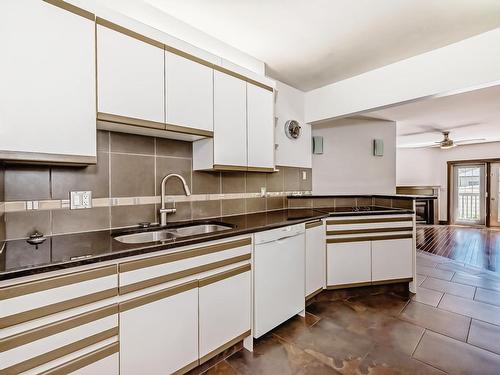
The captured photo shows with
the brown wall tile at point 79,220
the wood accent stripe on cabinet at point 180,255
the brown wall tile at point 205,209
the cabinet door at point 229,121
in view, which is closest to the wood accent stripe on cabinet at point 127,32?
the cabinet door at point 229,121

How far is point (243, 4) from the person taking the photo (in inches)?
70.7

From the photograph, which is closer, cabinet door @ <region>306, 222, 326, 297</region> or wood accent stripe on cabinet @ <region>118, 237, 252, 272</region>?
wood accent stripe on cabinet @ <region>118, 237, 252, 272</region>

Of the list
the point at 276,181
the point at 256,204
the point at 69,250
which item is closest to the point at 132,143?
the point at 69,250

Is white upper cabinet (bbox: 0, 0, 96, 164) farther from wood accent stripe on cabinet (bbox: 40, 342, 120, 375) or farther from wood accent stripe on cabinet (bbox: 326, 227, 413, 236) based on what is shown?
wood accent stripe on cabinet (bbox: 326, 227, 413, 236)

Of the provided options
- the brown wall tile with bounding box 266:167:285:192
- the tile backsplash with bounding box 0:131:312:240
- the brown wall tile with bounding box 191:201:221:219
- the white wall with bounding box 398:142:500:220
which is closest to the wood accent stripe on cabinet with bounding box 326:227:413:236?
the brown wall tile with bounding box 266:167:285:192

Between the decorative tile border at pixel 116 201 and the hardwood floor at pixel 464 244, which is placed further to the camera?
the hardwood floor at pixel 464 244

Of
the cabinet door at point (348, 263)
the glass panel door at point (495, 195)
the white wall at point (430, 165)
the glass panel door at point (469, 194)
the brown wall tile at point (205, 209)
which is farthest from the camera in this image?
the white wall at point (430, 165)

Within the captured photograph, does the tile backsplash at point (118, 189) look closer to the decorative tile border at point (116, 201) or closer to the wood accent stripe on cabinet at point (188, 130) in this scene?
the decorative tile border at point (116, 201)

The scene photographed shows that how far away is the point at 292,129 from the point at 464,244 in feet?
15.2

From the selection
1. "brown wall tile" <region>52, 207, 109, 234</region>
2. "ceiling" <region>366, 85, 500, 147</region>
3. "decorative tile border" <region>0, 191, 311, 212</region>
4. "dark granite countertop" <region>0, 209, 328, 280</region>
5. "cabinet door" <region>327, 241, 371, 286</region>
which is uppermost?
"ceiling" <region>366, 85, 500, 147</region>

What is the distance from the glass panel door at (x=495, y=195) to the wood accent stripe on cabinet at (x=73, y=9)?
943cm

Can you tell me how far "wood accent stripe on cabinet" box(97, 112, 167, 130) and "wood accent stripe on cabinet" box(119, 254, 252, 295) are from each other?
939 mm

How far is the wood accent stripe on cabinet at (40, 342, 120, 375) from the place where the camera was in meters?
1.04

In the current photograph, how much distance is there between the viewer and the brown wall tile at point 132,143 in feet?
5.84
